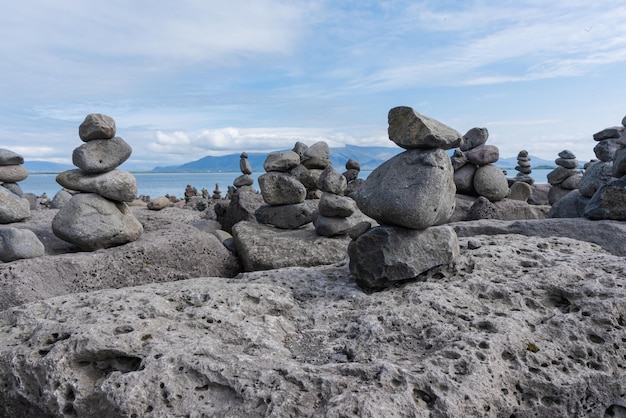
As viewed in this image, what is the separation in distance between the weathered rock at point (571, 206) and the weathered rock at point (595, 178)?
12cm

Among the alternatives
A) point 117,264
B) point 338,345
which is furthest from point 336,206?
point 338,345

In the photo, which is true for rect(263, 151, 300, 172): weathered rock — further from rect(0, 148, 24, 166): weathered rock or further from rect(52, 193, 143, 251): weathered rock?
rect(0, 148, 24, 166): weathered rock

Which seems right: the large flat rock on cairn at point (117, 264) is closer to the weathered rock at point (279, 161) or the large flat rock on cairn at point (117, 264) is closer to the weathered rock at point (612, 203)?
the weathered rock at point (279, 161)

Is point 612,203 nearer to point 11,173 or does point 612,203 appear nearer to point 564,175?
point 564,175

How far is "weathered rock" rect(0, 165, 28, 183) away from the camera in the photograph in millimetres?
9305

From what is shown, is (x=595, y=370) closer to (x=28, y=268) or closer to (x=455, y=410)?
(x=455, y=410)

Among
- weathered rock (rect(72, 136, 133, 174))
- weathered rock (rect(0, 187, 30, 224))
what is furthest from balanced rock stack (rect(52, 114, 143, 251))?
weathered rock (rect(0, 187, 30, 224))

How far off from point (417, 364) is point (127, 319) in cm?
191

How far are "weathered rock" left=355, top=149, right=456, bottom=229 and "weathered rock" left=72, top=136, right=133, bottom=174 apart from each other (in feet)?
12.2

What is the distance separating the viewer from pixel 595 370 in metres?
3.03

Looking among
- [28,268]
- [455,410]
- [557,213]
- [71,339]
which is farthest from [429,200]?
[557,213]

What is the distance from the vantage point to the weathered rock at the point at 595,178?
7473mm

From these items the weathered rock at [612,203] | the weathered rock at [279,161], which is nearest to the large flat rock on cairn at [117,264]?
the weathered rock at [279,161]

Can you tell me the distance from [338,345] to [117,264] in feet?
12.4
